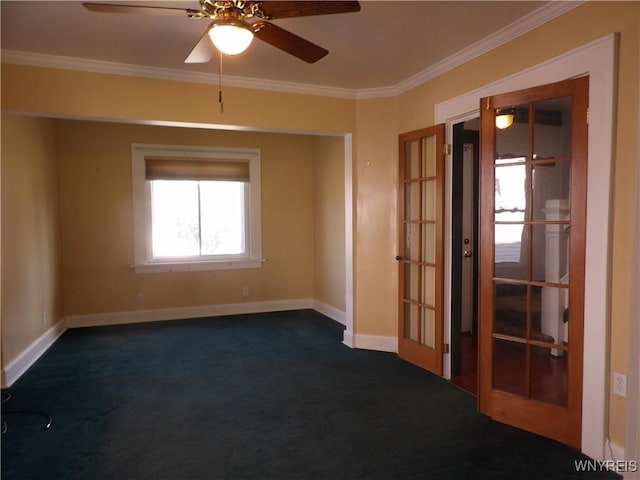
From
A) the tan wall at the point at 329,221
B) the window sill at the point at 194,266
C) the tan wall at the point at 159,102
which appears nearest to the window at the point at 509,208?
the tan wall at the point at 159,102

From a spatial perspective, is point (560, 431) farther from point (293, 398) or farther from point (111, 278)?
point (111, 278)

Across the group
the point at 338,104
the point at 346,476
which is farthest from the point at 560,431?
the point at 338,104

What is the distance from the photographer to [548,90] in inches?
102

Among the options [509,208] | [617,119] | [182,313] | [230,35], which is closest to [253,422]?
[509,208]

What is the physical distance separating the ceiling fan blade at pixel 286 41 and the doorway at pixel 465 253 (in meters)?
1.57

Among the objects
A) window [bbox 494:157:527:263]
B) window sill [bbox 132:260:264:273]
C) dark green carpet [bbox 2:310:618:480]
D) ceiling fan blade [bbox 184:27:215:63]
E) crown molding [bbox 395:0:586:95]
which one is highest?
crown molding [bbox 395:0:586:95]

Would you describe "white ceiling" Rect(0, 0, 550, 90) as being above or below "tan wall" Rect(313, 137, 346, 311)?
above

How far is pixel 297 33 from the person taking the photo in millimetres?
3006

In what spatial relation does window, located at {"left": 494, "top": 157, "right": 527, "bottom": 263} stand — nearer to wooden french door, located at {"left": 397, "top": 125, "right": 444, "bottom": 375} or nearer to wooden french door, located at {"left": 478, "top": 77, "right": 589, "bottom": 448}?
wooden french door, located at {"left": 478, "top": 77, "right": 589, "bottom": 448}

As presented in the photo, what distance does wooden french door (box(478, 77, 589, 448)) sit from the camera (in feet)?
8.21

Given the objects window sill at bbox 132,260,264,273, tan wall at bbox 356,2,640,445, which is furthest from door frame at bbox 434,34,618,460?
window sill at bbox 132,260,264,273

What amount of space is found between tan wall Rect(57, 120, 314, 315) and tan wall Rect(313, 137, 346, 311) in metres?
0.27

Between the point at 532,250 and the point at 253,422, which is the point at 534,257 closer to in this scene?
the point at 532,250

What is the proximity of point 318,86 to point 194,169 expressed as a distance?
231cm
